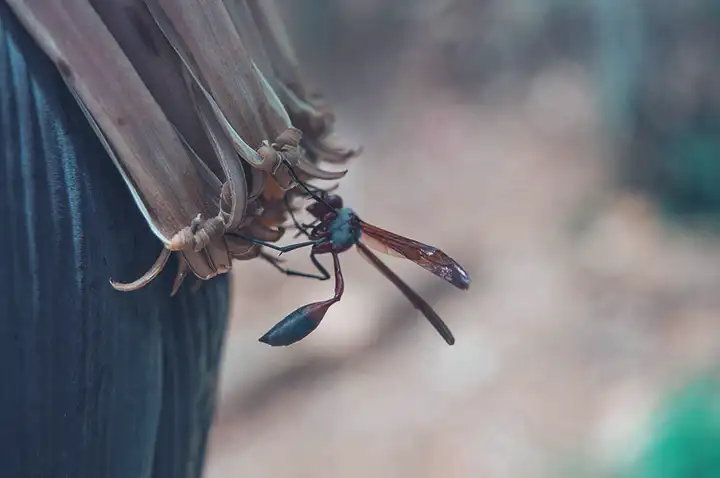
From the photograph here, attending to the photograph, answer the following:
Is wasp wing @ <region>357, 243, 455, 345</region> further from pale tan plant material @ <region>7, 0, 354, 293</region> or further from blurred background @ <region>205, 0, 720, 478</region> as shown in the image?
blurred background @ <region>205, 0, 720, 478</region>

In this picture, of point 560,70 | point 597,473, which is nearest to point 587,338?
point 597,473

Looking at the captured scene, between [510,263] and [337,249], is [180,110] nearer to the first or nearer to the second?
[337,249]

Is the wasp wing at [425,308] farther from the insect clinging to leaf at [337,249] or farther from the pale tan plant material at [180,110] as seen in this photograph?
the pale tan plant material at [180,110]

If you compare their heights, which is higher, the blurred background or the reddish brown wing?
the reddish brown wing

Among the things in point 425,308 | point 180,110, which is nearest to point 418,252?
point 425,308

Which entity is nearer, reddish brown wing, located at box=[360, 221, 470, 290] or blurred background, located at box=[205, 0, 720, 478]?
reddish brown wing, located at box=[360, 221, 470, 290]

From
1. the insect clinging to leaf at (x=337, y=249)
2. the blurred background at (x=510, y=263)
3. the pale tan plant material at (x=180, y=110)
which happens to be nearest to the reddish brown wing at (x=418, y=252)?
the insect clinging to leaf at (x=337, y=249)

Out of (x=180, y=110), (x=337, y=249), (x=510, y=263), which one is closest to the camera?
(x=180, y=110)

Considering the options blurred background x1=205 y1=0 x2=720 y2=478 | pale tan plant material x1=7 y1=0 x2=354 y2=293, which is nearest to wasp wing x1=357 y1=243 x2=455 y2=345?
pale tan plant material x1=7 y1=0 x2=354 y2=293
